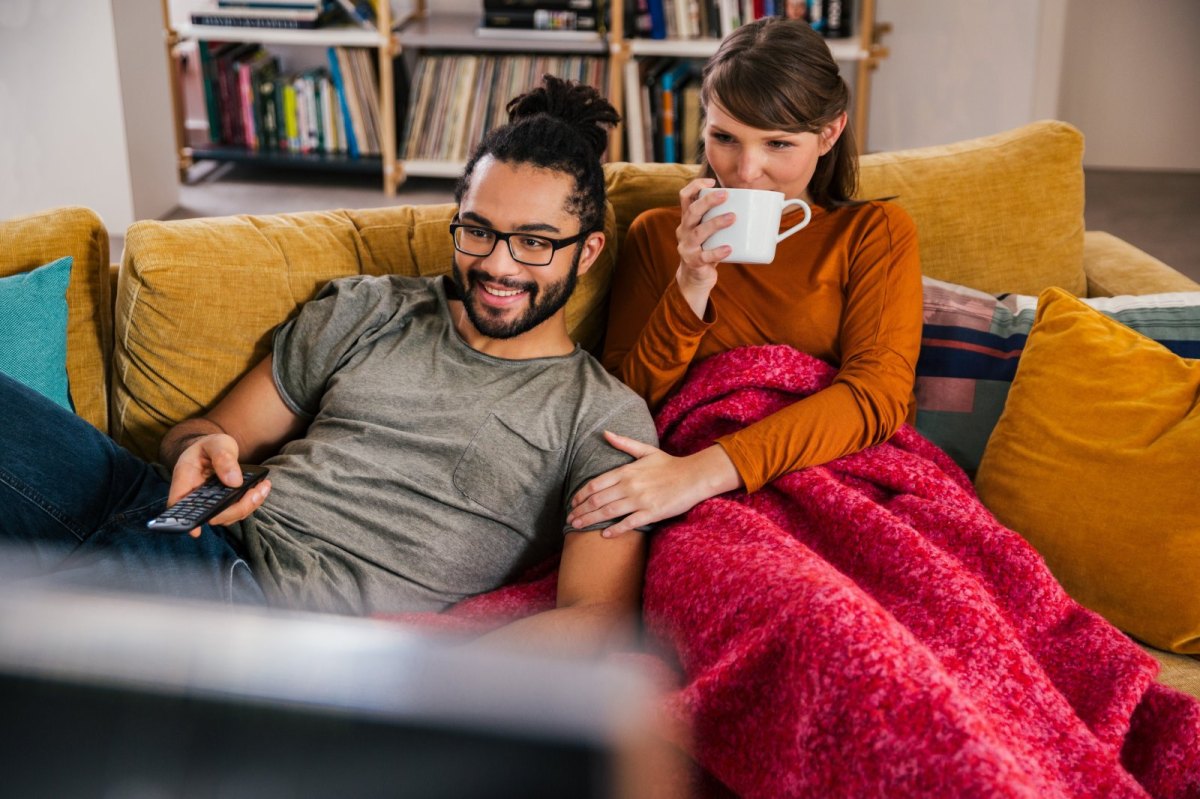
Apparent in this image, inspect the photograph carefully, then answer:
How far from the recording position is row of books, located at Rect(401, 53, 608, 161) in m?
4.05

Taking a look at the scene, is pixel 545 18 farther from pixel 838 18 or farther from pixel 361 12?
pixel 838 18

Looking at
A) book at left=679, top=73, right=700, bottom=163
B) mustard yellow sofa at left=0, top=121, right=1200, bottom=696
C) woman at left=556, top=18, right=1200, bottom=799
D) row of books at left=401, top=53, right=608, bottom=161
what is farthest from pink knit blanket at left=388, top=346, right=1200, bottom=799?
row of books at left=401, top=53, right=608, bottom=161

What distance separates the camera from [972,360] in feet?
5.61

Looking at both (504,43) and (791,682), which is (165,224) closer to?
(791,682)

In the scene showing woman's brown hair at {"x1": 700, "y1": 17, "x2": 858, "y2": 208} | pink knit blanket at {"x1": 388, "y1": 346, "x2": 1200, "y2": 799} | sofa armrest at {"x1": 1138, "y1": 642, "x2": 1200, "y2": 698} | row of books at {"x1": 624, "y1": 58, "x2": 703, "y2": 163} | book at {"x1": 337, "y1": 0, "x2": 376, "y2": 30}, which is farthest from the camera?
book at {"x1": 337, "y1": 0, "x2": 376, "y2": 30}

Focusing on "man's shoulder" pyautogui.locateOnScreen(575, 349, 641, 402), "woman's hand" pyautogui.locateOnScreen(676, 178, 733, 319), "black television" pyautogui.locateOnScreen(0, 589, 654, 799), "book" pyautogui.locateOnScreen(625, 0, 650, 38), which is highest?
"book" pyautogui.locateOnScreen(625, 0, 650, 38)

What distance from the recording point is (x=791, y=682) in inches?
39.1

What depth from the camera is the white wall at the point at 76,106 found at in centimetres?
360

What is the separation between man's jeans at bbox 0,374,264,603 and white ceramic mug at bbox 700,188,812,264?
0.72 meters

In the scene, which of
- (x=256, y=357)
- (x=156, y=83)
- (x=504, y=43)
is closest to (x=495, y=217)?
(x=256, y=357)

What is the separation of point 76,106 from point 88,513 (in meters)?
2.87

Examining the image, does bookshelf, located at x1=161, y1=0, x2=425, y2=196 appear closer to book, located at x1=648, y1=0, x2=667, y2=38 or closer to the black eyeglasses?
book, located at x1=648, y1=0, x2=667, y2=38

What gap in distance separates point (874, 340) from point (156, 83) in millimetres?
3283

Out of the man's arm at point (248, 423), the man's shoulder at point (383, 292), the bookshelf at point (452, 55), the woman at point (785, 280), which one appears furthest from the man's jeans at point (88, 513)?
the bookshelf at point (452, 55)
